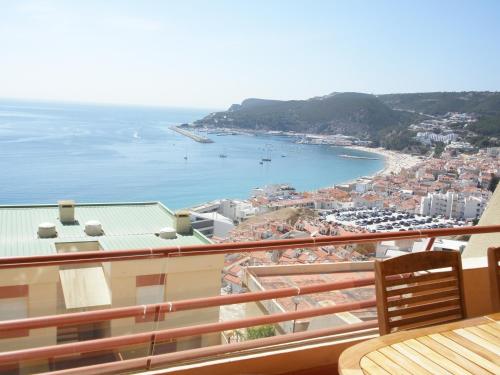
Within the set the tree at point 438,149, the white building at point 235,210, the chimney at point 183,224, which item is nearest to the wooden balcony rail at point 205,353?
the chimney at point 183,224

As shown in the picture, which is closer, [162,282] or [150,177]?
[162,282]

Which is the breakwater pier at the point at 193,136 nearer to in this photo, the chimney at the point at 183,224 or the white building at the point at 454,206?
the white building at the point at 454,206

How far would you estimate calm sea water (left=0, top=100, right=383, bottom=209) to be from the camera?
3781 cm

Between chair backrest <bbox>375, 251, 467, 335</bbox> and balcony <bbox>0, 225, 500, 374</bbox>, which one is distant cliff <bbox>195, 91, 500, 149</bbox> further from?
chair backrest <bbox>375, 251, 467, 335</bbox>

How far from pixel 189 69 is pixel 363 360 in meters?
56.3

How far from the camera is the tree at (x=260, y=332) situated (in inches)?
85.6

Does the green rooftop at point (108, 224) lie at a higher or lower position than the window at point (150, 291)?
lower

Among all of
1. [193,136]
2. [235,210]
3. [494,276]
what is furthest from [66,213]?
[193,136]

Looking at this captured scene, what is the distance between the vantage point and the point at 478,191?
27312 mm

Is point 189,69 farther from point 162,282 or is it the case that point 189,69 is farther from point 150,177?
point 162,282

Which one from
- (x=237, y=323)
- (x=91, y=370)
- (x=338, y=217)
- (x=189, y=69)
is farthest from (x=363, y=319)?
(x=189, y=69)

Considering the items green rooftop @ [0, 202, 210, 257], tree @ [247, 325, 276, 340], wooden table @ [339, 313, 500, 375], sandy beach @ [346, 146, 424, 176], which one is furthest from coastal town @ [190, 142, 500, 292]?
wooden table @ [339, 313, 500, 375]

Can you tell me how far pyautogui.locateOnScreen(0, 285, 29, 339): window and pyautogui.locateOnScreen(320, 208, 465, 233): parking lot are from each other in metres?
22.3

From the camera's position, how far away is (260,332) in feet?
7.21
